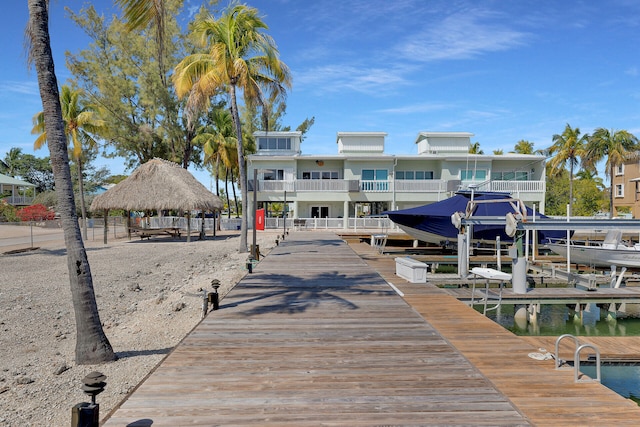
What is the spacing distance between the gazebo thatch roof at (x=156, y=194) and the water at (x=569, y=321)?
19528 mm

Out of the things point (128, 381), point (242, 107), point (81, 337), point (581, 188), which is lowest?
point (128, 381)

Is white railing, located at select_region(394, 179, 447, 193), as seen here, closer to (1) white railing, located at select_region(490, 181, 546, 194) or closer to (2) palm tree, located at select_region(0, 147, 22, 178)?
(1) white railing, located at select_region(490, 181, 546, 194)

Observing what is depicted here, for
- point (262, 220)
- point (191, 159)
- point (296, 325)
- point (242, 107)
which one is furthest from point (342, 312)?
point (242, 107)

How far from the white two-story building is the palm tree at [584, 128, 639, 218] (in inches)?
329

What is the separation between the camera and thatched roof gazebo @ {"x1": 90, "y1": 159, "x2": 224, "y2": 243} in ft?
85.4

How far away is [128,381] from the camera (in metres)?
5.77

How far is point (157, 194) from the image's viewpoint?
87.1 feet

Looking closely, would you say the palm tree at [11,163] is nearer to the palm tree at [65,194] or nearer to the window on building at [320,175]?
the window on building at [320,175]

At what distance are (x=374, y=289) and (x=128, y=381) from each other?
17.4 feet

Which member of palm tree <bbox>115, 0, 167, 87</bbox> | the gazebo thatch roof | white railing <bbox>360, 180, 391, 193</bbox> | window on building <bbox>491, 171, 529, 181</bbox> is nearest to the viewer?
palm tree <bbox>115, 0, 167, 87</bbox>

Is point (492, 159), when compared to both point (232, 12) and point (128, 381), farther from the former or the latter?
point (128, 381)

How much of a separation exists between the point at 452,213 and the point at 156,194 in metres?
19.2

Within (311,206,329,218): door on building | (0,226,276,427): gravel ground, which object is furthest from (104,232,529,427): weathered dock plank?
(311,206,329,218): door on building

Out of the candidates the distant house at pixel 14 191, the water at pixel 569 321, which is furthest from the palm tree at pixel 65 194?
the distant house at pixel 14 191
